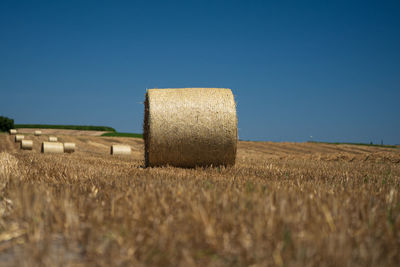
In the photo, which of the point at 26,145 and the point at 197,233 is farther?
the point at 26,145

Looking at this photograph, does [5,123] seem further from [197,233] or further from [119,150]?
[197,233]

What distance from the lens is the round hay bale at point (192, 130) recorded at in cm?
675

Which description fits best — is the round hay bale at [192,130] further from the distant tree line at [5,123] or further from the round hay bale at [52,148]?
the distant tree line at [5,123]

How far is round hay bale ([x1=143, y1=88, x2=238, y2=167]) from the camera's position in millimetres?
6754

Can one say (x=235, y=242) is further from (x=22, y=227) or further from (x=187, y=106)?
(x=187, y=106)

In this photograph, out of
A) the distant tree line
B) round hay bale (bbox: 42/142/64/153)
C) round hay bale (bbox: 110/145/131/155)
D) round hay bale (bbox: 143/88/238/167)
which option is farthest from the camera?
the distant tree line

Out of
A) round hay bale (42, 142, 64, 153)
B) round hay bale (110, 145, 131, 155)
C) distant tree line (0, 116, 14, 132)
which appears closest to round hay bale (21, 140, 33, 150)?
round hay bale (42, 142, 64, 153)

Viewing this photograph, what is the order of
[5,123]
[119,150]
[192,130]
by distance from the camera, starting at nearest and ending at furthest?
[192,130] < [119,150] < [5,123]

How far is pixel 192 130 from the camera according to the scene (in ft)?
22.1

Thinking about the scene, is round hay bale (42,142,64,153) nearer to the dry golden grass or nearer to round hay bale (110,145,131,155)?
round hay bale (110,145,131,155)

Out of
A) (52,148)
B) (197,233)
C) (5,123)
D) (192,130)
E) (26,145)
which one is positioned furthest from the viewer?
(5,123)

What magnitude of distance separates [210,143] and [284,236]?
5.16 m

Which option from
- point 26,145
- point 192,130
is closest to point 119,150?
point 26,145

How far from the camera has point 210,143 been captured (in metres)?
6.77
